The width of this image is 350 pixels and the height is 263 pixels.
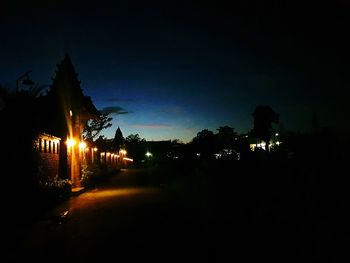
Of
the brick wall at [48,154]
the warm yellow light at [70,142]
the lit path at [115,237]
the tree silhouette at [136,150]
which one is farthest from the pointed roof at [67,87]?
the tree silhouette at [136,150]

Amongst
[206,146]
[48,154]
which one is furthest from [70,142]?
[206,146]

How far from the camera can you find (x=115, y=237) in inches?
373

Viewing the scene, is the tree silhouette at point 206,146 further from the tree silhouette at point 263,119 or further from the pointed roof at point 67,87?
the pointed roof at point 67,87

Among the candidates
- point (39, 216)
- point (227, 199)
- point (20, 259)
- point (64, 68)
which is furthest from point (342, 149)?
point (64, 68)

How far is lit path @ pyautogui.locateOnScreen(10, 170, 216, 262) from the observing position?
302 inches

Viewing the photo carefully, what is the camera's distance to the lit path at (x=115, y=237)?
25.1ft

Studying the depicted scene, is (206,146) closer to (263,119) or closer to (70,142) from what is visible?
(263,119)

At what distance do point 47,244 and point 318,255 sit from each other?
636 centimetres

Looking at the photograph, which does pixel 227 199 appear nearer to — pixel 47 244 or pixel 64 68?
pixel 47 244

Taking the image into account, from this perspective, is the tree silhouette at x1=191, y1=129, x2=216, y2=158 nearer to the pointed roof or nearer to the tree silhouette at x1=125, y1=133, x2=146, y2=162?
the pointed roof

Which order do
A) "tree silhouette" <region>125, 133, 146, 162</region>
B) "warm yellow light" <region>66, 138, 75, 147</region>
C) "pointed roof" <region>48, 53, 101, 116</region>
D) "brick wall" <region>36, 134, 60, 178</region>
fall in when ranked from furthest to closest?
"tree silhouette" <region>125, 133, 146, 162</region> → "pointed roof" <region>48, 53, 101, 116</region> → "warm yellow light" <region>66, 138, 75, 147</region> → "brick wall" <region>36, 134, 60, 178</region>

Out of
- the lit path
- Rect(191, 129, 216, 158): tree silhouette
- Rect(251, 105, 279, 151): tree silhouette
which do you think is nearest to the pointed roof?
Rect(191, 129, 216, 158): tree silhouette

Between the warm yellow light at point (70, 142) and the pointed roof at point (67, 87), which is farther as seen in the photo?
the pointed roof at point (67, 87)

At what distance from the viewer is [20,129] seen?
14.4 metres
